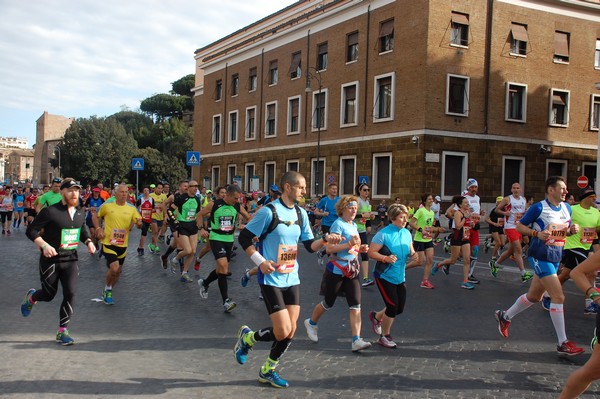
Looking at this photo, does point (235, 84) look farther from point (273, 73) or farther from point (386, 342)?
point (386, 342)

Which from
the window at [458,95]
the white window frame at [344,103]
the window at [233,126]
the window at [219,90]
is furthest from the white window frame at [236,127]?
the window at [458,95]

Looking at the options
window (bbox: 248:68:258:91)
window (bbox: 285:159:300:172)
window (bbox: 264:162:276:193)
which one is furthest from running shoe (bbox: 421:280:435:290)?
window (bbox: 248:68:258:91)

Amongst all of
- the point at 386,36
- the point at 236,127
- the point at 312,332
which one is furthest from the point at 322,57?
the point at 312,332

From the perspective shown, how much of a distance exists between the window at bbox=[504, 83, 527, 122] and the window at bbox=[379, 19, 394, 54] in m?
6.06

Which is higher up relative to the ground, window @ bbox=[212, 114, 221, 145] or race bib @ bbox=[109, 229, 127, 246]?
window @ bbox=[212, 114, 221, 145]

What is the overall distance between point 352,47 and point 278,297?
28.6 m

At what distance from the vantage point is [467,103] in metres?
27.8

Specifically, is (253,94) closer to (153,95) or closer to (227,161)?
(227,161)

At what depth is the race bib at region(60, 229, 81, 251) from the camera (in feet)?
21.5

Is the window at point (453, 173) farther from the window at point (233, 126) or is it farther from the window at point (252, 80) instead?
the window at point (233, 126)

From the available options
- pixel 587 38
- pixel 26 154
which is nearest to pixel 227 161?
pixel 587 38

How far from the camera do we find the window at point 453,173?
27.4m

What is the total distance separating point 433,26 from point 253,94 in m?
16.9

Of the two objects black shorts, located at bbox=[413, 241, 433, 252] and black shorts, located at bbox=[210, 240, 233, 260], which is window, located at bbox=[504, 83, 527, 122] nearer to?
black shorts, located at bbox=[413, 241, 433, 252]
